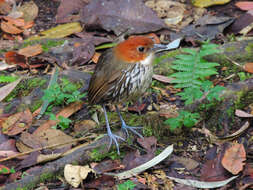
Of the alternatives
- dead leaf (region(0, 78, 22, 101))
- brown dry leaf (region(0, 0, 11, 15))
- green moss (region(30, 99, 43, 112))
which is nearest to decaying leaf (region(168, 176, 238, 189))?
green moss (region(30, 99, 43, 112))

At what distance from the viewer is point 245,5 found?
248 inches

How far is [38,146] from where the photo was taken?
4.14 metres

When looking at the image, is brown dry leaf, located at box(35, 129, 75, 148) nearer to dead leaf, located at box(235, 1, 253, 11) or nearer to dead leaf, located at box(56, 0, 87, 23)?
dead leaf, located at box(56, 0, 87, 23)

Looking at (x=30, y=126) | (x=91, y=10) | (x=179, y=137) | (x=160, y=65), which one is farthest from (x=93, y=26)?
(x=179, y=137)

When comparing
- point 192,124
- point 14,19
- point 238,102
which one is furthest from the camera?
point 14,19

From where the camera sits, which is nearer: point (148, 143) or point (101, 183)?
point (101, 183)

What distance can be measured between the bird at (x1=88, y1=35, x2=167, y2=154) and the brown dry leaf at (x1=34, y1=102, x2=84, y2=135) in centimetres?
55

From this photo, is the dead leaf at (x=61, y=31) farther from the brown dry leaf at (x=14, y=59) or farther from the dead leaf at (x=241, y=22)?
the dead leaf at (x=241, y=22)

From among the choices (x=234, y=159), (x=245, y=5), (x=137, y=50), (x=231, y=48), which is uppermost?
(x=245, y=5)

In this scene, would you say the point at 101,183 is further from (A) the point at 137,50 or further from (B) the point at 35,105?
(B) the point at 35,105

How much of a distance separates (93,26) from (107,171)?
2.85m

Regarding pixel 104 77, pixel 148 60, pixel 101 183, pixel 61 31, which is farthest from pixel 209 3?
pixel 101 183

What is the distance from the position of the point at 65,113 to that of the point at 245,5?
3445 mm

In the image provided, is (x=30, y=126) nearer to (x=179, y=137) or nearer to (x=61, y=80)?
(x=61, y=80)
